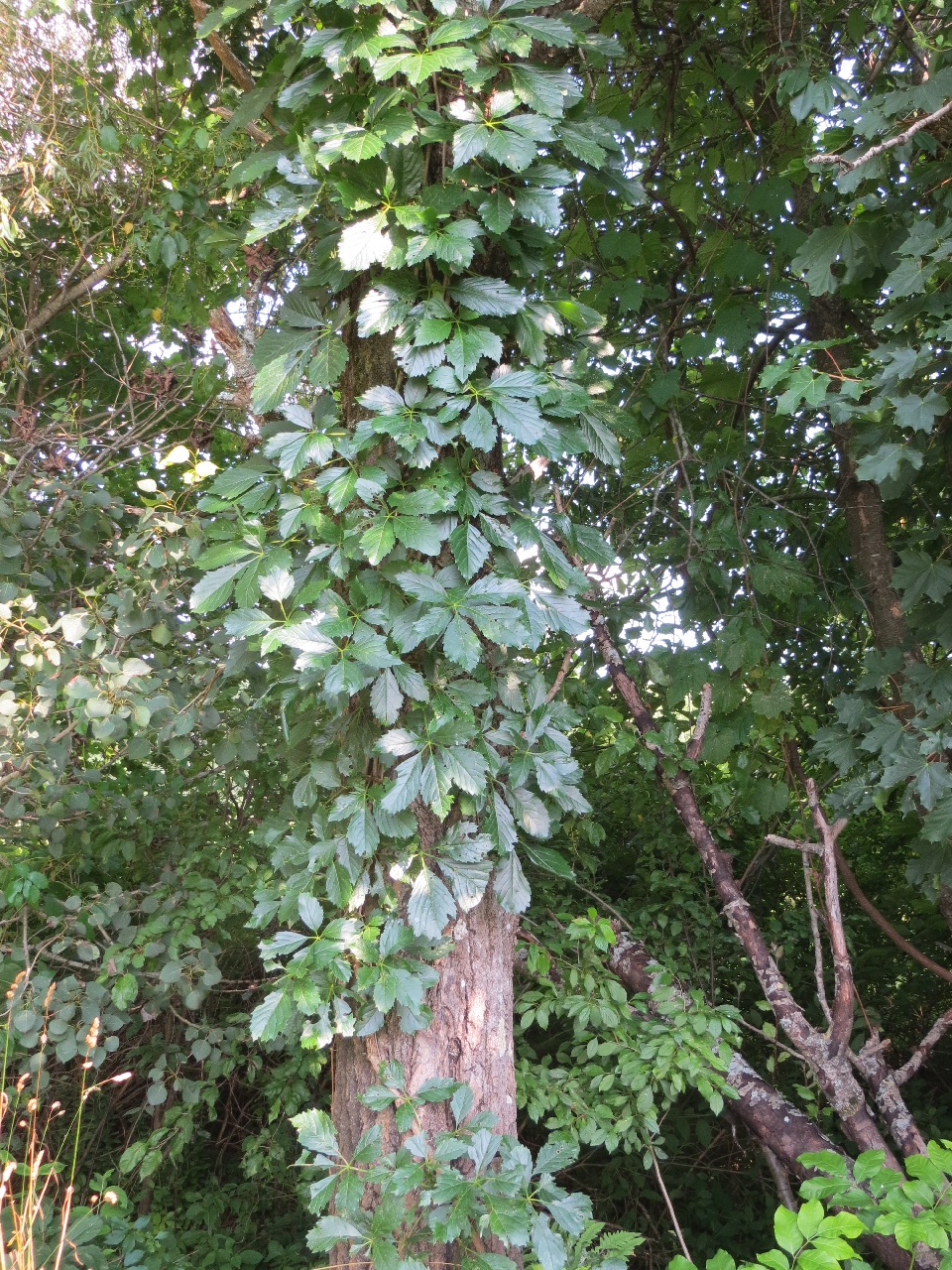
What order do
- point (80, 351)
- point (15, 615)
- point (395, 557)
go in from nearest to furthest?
point (395, 557) < point (15, 615) < point (80, 351)

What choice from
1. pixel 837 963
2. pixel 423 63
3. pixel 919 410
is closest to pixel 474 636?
pixel 423 63

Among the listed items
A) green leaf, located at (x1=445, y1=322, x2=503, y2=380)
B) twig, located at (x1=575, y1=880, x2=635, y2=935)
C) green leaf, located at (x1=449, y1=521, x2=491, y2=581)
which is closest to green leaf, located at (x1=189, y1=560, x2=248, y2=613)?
green leaf, located at (x1=449, y1=521, x2=491, y2=581)

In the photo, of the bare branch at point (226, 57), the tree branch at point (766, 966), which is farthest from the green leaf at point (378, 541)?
the bare branch at point (226, 57)

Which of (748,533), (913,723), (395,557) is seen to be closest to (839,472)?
(748,533)

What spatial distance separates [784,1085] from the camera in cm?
348

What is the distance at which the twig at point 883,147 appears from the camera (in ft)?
6.38

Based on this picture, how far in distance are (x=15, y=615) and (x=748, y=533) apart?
2.30 metres

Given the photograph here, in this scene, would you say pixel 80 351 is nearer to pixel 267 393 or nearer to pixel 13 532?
pixel 13 532

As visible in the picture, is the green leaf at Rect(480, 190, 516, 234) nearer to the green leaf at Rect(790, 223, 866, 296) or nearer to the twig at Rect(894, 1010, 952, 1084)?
the green leaf at Rect(790, 223, 866, 296)

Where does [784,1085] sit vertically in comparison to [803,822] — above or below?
below

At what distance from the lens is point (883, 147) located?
6.61 ft

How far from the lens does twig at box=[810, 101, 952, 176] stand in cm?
194

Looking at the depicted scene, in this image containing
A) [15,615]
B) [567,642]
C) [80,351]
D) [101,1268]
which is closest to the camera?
[101,1268]

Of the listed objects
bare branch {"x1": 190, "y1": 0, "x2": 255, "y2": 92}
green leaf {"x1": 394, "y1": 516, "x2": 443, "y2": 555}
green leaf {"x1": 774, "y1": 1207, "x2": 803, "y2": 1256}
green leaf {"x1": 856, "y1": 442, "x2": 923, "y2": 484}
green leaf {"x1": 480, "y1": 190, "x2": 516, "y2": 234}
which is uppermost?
bare branch {"x1": 190, "y1": 0, "x2": 255, "y2": 92}
